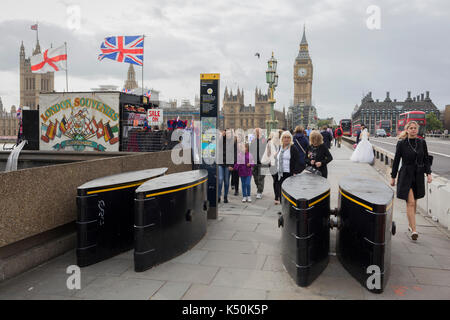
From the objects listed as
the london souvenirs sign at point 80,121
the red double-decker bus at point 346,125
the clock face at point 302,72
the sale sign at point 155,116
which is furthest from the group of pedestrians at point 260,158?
the clock face at point 302,72

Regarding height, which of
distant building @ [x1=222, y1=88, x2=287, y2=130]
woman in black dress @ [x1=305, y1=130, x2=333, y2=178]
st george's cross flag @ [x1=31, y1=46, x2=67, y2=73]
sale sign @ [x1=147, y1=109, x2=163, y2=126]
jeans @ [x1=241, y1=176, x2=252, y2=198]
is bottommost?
jeans @ [x1=241, y1=176, x2=252, y2=198]

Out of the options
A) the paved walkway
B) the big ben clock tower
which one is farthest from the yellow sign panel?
the big ben clock tower

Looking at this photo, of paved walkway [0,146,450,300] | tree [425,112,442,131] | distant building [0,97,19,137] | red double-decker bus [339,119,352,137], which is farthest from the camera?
distant building [0,97,19,137]

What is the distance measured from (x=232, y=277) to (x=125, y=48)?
16189 mm

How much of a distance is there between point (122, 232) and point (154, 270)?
966mm

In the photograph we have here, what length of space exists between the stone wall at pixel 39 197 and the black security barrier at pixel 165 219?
1117 mm

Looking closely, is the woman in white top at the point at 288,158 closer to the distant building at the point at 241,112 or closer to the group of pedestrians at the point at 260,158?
the group of pedestrians at the point at 260,158

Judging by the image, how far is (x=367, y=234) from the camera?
13.4 ft

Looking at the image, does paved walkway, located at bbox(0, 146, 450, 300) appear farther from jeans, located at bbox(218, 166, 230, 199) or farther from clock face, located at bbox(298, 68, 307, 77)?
clock face, located at bbox(298, 68, 307, 77)

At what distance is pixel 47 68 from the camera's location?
711 inches

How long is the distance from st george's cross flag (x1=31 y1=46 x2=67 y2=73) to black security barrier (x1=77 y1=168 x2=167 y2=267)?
47.6ft

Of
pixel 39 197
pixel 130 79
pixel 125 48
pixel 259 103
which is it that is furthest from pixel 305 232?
pixel 259 103

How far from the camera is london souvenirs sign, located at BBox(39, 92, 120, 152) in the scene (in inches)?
457
